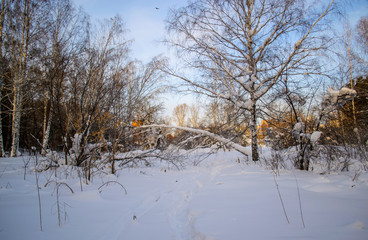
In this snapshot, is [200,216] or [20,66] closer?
[200,216]

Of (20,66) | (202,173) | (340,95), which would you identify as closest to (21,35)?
(20,66)

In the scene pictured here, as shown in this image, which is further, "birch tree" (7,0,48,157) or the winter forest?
"birch tree" (7,0,48,157)

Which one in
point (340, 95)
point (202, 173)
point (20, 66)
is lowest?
point (202, 173)

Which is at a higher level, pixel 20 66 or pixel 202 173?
pixel 20 66

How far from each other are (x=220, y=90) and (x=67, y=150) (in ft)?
16.3

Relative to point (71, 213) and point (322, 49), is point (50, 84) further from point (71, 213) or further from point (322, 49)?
point (322, 49)

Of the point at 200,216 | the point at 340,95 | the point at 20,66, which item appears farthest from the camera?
the point at 20,66

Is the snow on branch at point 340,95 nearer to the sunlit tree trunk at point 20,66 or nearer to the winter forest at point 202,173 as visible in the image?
the winter forest at point 202,173

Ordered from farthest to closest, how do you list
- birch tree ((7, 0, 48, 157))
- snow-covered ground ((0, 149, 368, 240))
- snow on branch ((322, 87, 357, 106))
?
birch tree ((7, 0, 48, 157))
snow on branch ((322, 87, 357, 106))
snow-covered ground ((0, 149, 368, 240))

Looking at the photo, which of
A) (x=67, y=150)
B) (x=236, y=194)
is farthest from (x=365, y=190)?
(x=67, y=150)

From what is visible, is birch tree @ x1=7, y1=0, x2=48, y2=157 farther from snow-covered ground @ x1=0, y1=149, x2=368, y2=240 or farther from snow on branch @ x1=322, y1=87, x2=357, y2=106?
snow on branch @ x1=322, y1=87, x2=357, y2=106

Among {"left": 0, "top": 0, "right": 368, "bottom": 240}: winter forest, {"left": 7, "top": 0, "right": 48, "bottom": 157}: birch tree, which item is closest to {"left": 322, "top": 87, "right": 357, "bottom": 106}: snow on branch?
{"left": 0, "top": 0, "right": 368, "bottom": 240}: winter forest

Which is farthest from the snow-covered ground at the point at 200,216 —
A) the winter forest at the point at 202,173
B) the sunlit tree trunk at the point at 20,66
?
the sunlit tree trunk at the point at 20,66

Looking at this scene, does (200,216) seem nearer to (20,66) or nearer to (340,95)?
(340,95)
